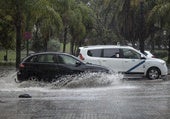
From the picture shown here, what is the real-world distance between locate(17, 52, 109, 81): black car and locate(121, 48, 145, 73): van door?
15.2ft

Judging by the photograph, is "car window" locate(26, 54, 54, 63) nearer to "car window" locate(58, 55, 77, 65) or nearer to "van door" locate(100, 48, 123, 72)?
"car window" locate(58, 55, 77, 65)

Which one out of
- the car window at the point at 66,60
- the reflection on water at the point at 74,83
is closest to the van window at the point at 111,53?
the car window at the point at 66,60

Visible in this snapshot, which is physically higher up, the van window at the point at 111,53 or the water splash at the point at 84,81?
the van window at the point at 111,53

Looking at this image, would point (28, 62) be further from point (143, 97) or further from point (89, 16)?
point (89, 16)

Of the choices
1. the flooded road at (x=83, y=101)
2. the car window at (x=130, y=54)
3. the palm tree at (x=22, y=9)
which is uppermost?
the palm tree at (x=22, y=9)

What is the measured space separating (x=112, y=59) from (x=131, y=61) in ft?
3.12

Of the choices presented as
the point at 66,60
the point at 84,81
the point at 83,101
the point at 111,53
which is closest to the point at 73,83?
the point at 84,81

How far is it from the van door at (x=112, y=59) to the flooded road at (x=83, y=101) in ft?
12.6

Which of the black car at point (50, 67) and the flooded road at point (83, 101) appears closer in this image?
the flooded road at point (83, 101)

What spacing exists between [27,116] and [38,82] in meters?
8.25

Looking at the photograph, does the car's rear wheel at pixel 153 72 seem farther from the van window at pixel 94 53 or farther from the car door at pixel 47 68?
the car door at pixel 47 68

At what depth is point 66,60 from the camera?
63.1 feet

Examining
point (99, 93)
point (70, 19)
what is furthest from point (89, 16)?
point (99, 93)

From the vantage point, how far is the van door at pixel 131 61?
23.5 meters
